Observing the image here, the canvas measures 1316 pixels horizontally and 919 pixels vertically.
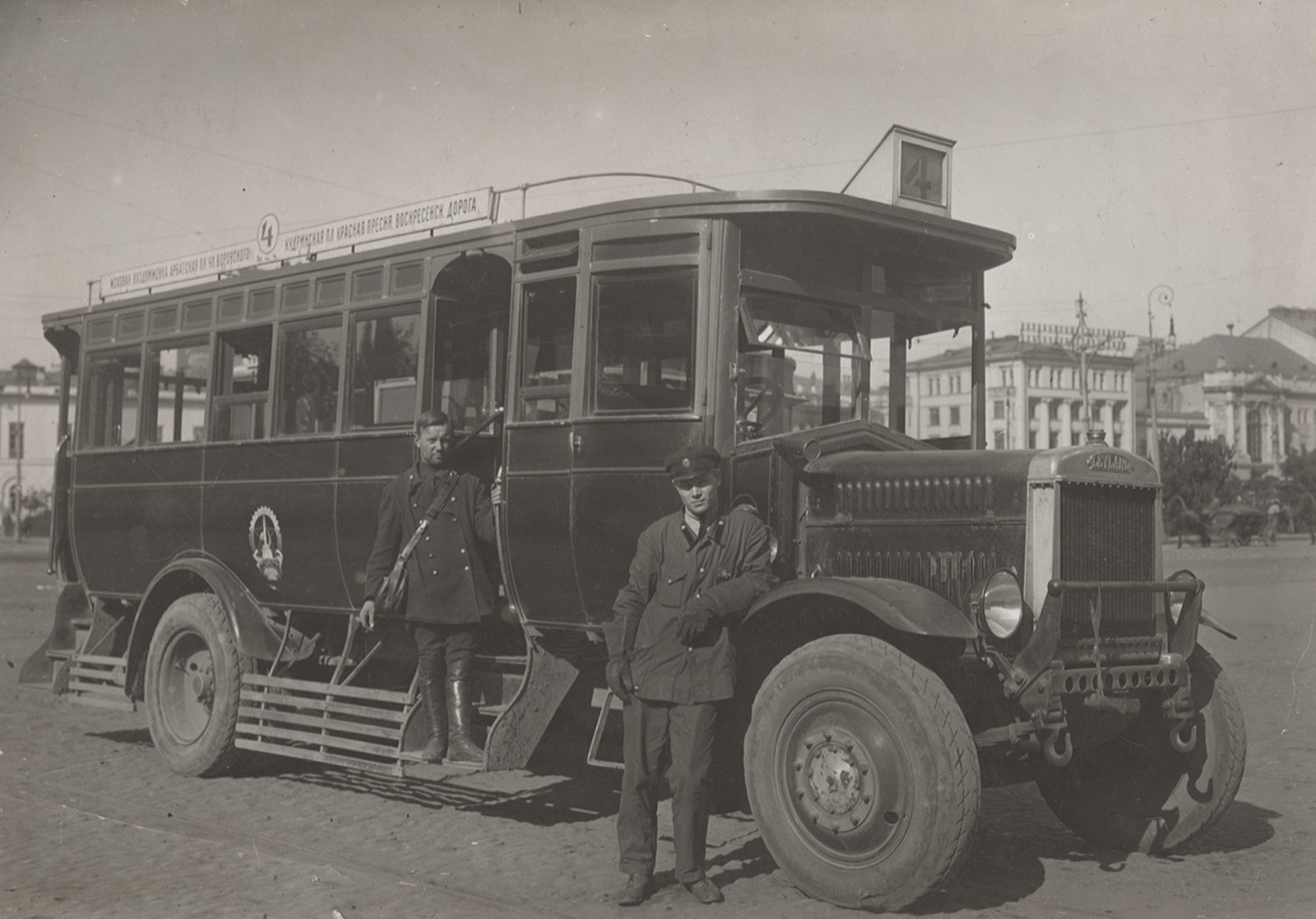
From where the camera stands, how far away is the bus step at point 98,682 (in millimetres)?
9562

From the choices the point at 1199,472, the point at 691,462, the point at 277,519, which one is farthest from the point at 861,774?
the point at 1199,472

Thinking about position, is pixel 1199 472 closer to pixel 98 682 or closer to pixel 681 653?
pixel 98 682

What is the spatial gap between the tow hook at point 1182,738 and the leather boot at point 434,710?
3.65m

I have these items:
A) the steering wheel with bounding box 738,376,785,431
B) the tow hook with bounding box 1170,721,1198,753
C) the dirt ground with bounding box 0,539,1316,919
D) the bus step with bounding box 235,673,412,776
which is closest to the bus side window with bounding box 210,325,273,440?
the bus step with bounding box 235,673,412,776

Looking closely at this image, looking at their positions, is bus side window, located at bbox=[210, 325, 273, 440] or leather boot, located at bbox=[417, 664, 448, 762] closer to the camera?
leather boot, located at bbox=[417, 664, 448, 762]

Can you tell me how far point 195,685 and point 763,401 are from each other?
476cm

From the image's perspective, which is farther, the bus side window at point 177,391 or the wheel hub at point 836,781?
the bus side window at point 177,391

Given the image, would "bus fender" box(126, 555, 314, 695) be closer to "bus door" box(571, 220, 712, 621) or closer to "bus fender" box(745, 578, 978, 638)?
"bus door" box(571, 220, 712, 621)

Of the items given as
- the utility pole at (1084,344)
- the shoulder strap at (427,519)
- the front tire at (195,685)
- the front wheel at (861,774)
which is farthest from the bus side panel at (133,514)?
the utility pole at (1084,344)

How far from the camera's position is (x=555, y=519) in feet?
23.6

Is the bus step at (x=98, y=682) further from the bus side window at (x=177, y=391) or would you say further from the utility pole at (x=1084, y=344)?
the utility pole at (x=1084, y=344)

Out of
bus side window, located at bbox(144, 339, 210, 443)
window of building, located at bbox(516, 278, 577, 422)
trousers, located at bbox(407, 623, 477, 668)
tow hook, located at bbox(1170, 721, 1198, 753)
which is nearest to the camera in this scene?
tow hook, located at bbox(1170, 721, 1198, 753)

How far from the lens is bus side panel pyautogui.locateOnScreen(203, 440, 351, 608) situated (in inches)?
340

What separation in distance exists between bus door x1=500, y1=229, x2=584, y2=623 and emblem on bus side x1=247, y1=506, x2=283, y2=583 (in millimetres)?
2205
